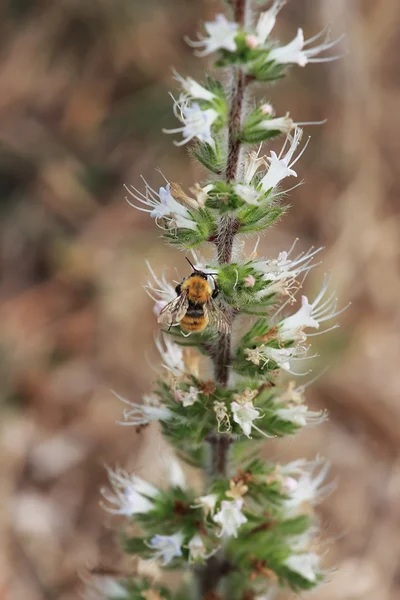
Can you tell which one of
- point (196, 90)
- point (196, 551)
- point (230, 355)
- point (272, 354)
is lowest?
point (196, 551)

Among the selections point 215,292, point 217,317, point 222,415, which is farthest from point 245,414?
point 215,292

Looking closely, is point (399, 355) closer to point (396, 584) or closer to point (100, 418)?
point (396, 584)

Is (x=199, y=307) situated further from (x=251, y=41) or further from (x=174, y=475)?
(x=174, y=475)

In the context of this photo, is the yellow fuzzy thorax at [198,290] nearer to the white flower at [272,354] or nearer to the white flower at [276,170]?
the white flower at [272,354]

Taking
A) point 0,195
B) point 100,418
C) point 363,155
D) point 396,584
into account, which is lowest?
point 396,584

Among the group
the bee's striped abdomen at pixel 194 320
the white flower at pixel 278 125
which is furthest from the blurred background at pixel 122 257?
the white flower at pixel 278 125

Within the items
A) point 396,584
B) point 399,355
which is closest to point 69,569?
point 396,584

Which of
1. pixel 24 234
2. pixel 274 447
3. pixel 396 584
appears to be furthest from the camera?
pixel 24 234
